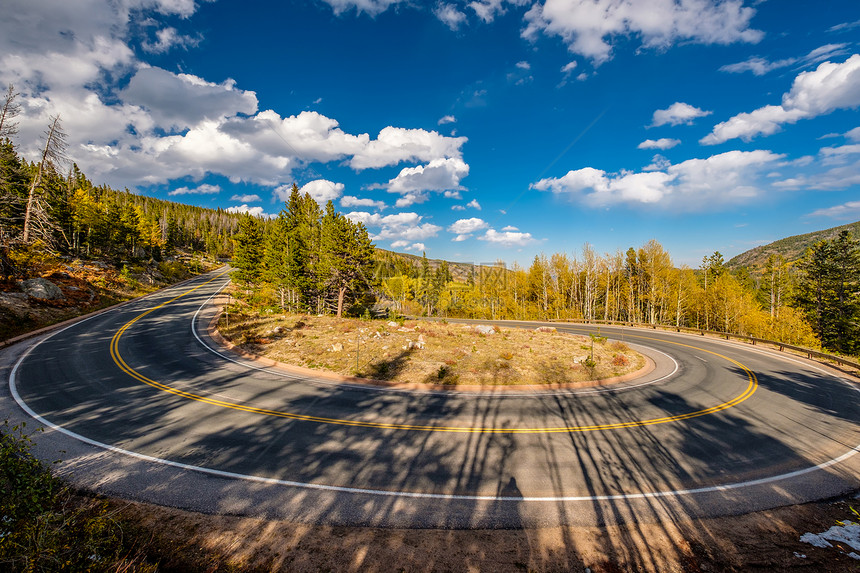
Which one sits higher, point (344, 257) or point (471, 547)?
point (344, 257)

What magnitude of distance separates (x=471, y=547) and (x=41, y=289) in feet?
131

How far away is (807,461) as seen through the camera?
930cm

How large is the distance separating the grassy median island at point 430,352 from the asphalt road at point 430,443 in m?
1.83

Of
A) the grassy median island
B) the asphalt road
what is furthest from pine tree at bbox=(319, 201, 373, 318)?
the asphalt road

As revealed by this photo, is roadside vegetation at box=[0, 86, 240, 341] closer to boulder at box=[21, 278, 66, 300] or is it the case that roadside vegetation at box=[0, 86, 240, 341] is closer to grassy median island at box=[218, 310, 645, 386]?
boulder at box=[21, 278, 66, 300]

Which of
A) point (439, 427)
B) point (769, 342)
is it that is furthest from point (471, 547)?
point (769, 342)

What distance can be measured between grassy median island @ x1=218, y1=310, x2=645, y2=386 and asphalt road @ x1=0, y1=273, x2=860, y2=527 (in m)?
1.83

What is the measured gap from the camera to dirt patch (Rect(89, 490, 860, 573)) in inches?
220

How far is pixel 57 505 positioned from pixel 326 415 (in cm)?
636

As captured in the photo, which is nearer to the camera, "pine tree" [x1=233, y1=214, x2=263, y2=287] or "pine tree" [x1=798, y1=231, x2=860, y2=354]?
"pine tree" [x1=798, y1=231, x2=860, y2=354]

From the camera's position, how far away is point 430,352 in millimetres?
19766

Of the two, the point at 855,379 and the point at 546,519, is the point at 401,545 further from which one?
the point at 855,379

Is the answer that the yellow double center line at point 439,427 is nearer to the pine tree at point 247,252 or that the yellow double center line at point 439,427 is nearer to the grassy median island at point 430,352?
the grassy median island at point 430,352

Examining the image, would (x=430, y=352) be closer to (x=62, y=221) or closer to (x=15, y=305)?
(x=15, y=305)
